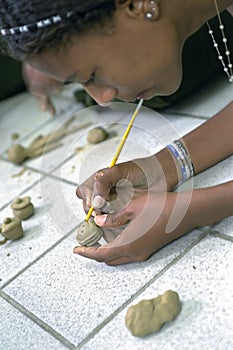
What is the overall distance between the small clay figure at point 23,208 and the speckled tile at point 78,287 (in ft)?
0.52

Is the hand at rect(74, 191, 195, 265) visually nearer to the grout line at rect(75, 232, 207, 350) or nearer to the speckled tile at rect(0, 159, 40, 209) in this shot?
the grout line at rect(75, 232, 207, 350)

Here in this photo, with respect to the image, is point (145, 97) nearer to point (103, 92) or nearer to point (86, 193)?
point (103, 92)

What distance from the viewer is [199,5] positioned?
786 mm

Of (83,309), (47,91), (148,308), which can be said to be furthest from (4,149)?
(148,308)

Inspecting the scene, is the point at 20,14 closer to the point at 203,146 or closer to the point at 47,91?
the point at 203,146

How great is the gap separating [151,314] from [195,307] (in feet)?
0.22

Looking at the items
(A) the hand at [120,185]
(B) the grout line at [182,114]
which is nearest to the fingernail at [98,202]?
(A) the hand at [120,185]

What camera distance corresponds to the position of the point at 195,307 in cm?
76

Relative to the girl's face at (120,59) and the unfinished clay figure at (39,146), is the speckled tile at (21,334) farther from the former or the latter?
the unfinished clay figure at (39,146)

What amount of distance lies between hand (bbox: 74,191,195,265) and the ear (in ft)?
1.01

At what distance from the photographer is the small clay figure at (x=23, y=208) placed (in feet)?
3.60

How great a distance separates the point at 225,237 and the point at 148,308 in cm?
20

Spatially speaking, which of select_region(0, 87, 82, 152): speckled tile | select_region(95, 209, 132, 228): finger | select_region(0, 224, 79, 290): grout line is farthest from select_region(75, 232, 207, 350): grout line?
select_region(0, 87, 82, 152): speckled tile

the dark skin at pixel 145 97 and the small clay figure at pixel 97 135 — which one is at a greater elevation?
the dark skin at pixel 145 97
